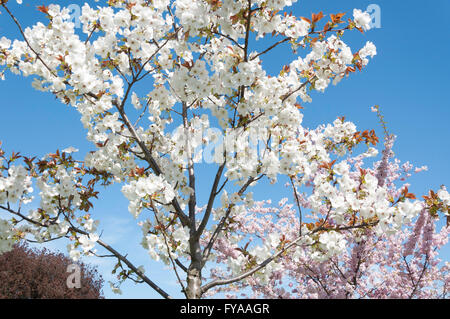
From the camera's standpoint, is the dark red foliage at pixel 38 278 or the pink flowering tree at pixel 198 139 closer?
the pink flowering tree at pixel 198 139

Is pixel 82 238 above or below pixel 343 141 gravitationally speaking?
below

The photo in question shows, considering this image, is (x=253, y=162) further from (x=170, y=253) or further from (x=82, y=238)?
(x=82, y=238)

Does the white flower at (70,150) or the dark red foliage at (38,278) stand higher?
the white flower at (70,150)

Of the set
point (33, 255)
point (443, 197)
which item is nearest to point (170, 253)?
point (443, 197)

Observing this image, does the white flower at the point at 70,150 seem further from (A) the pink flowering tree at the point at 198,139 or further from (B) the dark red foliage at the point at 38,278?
(B) the dark red foliage at the point at 38,278

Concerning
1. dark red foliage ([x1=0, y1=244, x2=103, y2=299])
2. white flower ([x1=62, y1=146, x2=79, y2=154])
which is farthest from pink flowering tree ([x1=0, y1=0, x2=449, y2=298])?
dark red foliage ([x1=0, y1=244, x2=103, y2=299])

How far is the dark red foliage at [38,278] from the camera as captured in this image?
27.3 ft

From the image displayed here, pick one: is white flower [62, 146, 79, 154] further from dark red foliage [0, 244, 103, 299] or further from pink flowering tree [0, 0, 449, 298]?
dark red foliage [0, 244, 103, 299]

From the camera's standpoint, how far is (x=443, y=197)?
174 inches

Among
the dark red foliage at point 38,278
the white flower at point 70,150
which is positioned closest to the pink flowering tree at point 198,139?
the white flower at point 70,150

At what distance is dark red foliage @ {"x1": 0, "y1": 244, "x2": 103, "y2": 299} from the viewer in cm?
834

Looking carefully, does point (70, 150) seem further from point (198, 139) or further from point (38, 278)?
point (38, 278)

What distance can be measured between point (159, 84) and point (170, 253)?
285 centimetres

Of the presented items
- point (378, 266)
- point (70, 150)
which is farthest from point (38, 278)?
point (378, 266)
